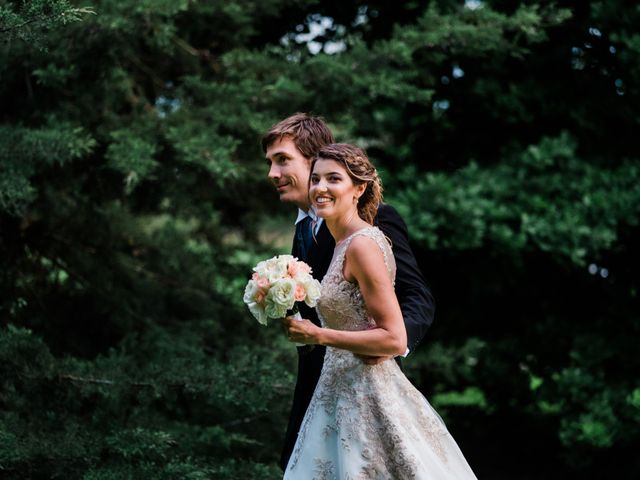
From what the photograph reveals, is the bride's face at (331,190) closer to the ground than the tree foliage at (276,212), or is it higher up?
higher up

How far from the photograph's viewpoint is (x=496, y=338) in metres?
6.37

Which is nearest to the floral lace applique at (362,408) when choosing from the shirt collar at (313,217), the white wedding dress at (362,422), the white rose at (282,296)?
the white wedding dress at (362,422)

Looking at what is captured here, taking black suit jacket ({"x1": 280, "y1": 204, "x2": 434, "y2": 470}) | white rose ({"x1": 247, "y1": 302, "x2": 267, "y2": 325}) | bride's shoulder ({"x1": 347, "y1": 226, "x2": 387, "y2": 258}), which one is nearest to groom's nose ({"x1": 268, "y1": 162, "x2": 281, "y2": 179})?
black suit jacket ({"x1": 280, "y1": 204, "x2": 434, "y2": 470})

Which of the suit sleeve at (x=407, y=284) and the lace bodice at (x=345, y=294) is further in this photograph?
the suit sleeve at (x=407, y=284)

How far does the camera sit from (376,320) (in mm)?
2500

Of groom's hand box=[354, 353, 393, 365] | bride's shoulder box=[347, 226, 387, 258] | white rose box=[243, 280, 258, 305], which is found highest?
bride's shoulder box=[347, 226, 387, 258]

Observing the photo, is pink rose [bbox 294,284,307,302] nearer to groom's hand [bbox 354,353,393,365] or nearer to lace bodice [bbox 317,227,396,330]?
lace bodice [bbox 317,227,396,330]

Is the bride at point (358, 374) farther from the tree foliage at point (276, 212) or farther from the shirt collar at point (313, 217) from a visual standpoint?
the tree foliage at point (276, 212)

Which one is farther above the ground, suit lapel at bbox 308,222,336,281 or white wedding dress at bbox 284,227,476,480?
suit lapel at bbox 308,222,336,281

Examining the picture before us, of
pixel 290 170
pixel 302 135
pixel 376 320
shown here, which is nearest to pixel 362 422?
pixel 376 320

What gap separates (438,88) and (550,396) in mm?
2438

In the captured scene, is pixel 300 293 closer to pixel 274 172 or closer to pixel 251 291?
pixel 251 291

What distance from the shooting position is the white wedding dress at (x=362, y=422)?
2.54 metres

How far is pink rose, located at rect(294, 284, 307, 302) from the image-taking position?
2.44 m
